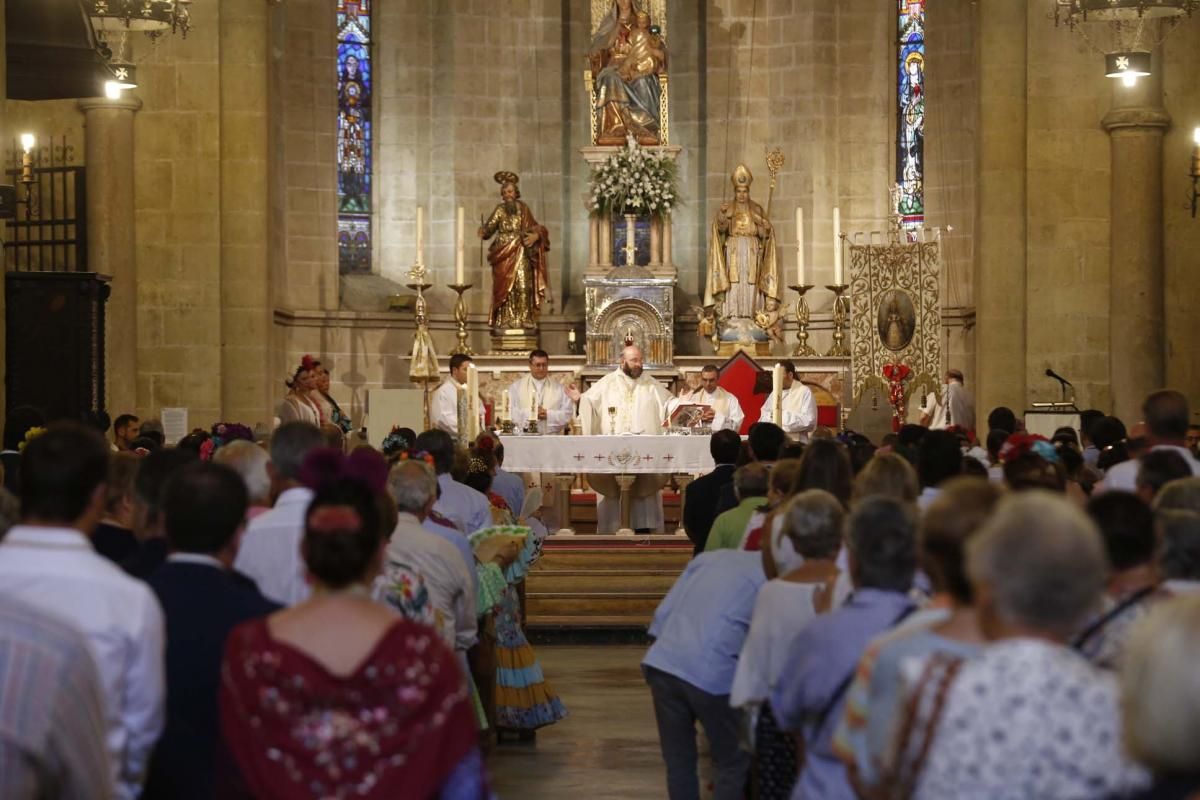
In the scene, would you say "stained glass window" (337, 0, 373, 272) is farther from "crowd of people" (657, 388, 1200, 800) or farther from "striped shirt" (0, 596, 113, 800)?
"striped shirt" (0, 596, 113, 800)

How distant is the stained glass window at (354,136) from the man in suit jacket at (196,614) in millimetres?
19444

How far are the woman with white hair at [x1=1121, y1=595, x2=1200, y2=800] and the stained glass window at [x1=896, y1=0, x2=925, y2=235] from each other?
20873mm

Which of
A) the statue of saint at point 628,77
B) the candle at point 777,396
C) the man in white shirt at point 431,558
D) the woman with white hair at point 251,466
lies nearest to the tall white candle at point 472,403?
the candle at point 777,396

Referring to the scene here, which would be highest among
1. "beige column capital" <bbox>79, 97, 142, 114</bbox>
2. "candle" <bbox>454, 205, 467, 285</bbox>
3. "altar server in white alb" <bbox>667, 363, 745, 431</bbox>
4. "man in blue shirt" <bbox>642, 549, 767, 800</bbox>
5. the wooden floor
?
"beige column capital" <bbox>79, 97, 142, 114</bbox>

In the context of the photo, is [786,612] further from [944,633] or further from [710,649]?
[944,633]

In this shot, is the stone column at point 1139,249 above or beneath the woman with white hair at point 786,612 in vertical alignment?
above

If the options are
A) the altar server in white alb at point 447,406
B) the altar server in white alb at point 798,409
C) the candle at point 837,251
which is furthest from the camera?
the candle at point 837,251

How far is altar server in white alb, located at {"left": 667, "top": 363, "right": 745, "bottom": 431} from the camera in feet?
55.8

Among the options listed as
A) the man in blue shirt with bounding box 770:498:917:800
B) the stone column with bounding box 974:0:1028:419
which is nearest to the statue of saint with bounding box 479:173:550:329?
the stone column with bounding box 974:0:1028:419

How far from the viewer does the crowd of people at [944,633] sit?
3453mm

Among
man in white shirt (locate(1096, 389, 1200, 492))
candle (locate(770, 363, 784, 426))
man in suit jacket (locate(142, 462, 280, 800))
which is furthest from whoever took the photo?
candle (locate(770, 363, 784, 426))

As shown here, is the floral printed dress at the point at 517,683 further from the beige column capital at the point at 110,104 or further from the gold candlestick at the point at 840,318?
the gold candlestick at the point at 840,318

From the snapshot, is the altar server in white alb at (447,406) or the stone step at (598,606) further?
the altar server in white alb at (447,406)

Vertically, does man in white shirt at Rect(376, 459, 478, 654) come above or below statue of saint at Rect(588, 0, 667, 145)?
below
